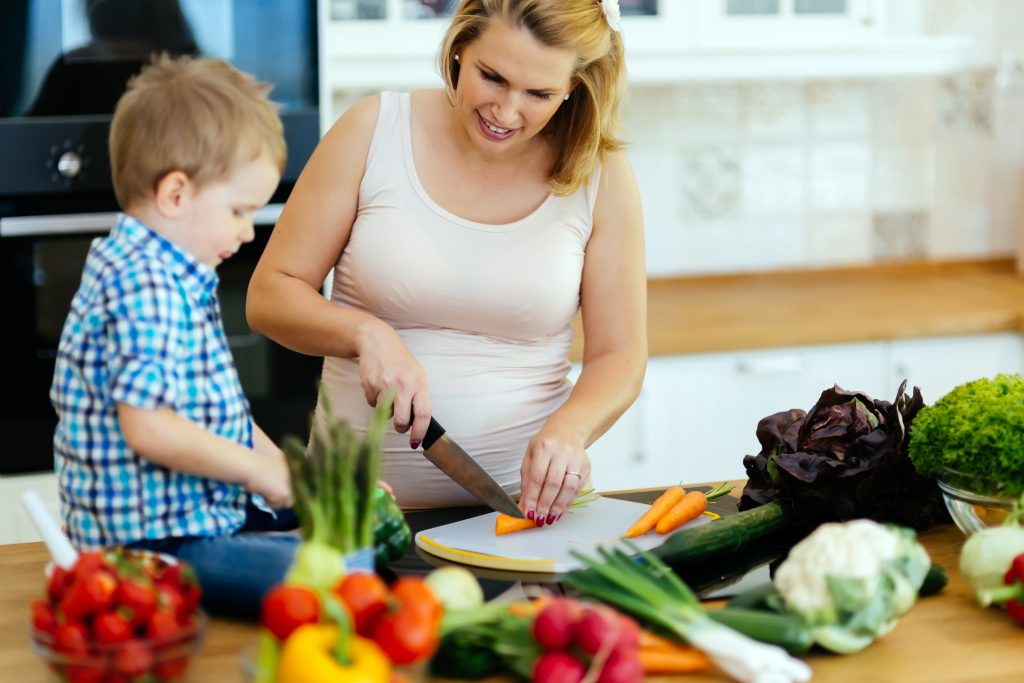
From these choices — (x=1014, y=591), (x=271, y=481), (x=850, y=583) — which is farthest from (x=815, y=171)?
(x=271, y=481)

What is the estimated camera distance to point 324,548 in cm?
107

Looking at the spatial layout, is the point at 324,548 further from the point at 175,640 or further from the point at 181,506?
the point at 181,506

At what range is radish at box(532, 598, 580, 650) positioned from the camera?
108cm

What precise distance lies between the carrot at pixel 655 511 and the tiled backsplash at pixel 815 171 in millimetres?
1967

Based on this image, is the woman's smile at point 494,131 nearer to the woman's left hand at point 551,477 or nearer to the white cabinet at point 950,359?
the woman's left hand at point 551,477

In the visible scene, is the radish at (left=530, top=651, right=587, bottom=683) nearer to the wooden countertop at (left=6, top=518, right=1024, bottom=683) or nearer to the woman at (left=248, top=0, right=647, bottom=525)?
the wooden countertop at (left=6, top=518, right=1024, bottom=683)

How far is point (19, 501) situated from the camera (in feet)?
8.29

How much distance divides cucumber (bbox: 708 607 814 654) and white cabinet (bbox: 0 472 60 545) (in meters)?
1.72

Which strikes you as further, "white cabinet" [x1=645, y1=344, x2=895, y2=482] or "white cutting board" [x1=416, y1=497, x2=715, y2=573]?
"white cabinet" [x1=645, y1=344, x2=895, y2=482]

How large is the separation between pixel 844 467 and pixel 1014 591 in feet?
0.92

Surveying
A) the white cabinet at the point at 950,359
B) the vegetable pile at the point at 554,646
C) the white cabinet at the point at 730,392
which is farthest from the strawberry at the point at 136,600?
the white cabinet at the point at 950,359

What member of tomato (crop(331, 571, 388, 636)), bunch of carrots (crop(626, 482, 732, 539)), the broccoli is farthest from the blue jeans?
the broccoli

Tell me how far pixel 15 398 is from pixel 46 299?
20 cm

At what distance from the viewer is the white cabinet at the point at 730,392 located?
2.93m
